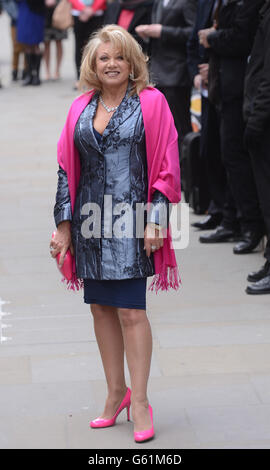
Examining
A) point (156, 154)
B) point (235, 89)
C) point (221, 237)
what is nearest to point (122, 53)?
point (156, 154)

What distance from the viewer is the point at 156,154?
4.14 m

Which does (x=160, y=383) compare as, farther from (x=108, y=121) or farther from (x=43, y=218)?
(x=43, y=218)

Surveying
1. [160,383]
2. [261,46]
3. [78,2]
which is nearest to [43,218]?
[261,46]

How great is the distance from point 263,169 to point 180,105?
2.56 meters

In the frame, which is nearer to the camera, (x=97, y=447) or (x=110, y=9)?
(x=97, y=447)

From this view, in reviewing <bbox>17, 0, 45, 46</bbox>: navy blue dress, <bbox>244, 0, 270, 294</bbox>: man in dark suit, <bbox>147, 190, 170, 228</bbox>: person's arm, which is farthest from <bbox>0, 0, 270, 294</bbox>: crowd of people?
<bbox>17, 0, 45, 46</bbox>: navy blue dress

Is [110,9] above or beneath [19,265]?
above

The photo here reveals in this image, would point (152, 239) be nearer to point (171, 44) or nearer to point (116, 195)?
point (116, 195)

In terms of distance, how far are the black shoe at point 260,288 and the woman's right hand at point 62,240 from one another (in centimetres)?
223

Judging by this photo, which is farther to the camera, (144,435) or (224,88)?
(224,88)

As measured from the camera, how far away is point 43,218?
8750 millimetres

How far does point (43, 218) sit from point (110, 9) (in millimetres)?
2088

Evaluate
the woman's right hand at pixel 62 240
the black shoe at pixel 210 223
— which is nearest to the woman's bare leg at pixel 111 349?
the woman's right hand at pixel 62 240

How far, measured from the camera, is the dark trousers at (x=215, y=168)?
7578 millimetres
